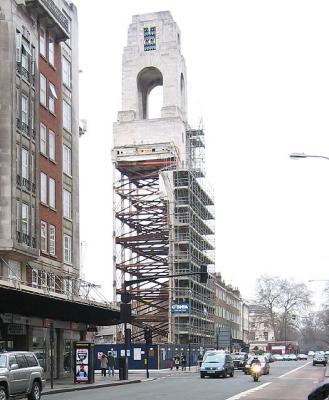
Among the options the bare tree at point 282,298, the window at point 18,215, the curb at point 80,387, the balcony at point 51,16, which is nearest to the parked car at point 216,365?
the curb at point 80,387

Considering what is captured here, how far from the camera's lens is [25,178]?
4275 centimetres

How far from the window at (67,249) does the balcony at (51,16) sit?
1388cm

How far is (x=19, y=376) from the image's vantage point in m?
23.8

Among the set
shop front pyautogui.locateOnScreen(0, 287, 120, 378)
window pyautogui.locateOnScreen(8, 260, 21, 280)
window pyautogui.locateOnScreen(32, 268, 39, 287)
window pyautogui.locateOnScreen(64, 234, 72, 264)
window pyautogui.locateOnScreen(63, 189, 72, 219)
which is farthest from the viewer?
window pyautogui.locateOnScreen(63, 189, 72, 219)

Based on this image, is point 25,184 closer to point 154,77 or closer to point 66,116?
point 66,116

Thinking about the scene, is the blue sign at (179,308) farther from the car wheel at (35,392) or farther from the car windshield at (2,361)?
the car windshield at (2,361)

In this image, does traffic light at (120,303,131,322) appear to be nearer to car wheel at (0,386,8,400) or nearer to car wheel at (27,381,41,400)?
car wheel at (27,381,41,400)

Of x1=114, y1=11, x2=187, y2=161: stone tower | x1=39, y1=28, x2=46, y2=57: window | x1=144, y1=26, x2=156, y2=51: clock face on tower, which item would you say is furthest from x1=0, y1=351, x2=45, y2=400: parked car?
x1=144, y1=26, x2=156, y2=51: clock face on tower

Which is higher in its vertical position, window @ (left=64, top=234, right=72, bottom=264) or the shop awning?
window @ (left=64, top=234, right=72, bottom=264)

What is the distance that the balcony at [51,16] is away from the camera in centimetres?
4572

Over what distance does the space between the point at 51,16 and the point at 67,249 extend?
1569 cm

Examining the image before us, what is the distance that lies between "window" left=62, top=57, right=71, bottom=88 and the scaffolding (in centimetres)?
3755

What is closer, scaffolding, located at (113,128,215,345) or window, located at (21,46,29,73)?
window, located at (21,46,29,73)

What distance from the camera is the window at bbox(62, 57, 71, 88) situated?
2051 inches
